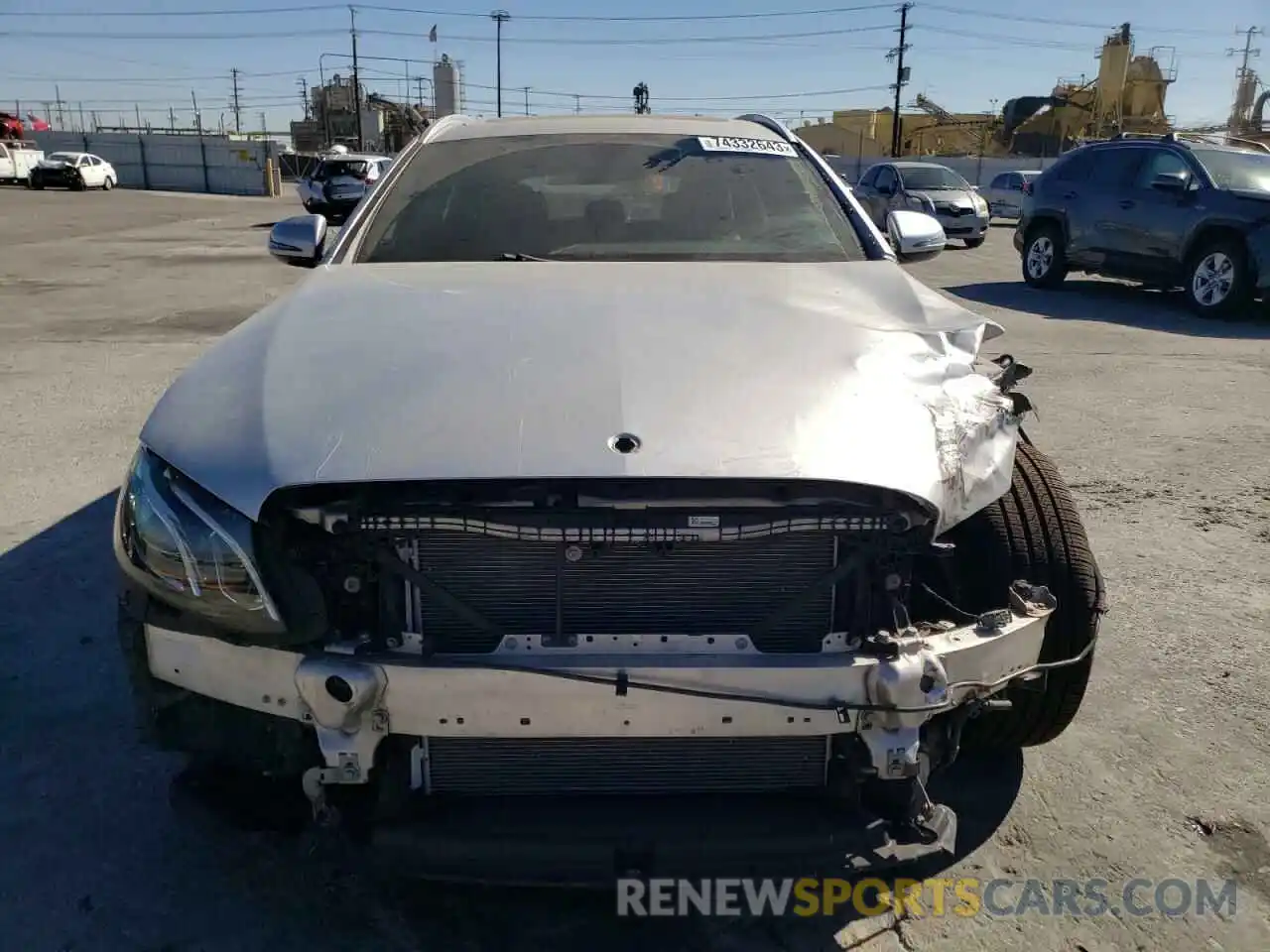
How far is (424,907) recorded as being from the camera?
87.3 inches

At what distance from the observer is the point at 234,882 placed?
2291 millimetres

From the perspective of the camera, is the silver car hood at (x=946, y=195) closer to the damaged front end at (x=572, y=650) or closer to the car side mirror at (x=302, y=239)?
the car side mirror at (x=302, y=239)

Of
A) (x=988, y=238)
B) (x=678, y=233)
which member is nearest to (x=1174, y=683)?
(x=678, y=233)

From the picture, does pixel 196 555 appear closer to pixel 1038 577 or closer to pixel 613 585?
pixel 613 585

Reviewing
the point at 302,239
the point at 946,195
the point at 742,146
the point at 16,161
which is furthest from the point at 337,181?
the point at 16,161

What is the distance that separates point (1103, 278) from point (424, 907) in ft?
48.3

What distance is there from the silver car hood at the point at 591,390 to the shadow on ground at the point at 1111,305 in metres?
8.85

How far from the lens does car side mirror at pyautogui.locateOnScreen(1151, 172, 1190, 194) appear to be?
10.7 metres

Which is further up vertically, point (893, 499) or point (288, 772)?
point (893, 499)

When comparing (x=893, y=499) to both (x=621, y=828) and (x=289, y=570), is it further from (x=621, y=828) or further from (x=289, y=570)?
(x=289, y=570)

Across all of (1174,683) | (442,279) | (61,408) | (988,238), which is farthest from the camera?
(988,238)

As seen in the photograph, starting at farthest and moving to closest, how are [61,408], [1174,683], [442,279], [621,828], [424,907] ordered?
[61,408]
[1174,683]
[442,279]
[424,907]
[621,828]

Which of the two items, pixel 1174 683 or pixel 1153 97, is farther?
pixel 1153 97

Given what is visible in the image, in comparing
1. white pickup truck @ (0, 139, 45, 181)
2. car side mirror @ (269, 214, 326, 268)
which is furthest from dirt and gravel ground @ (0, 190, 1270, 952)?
white pickup truck @ (0, 139, 45, 181)
